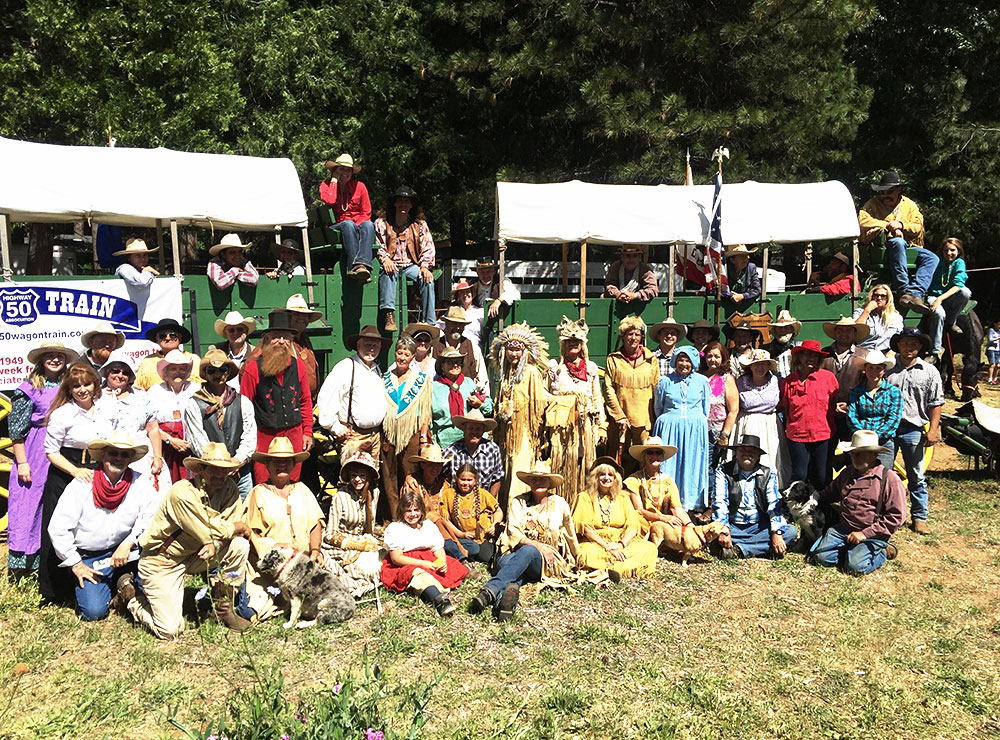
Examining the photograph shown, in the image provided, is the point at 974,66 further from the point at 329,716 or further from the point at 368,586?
the point at 329,716

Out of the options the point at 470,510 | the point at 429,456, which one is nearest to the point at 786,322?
the point at 470,510

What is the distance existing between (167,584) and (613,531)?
3.28 m

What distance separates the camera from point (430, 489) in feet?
23.4

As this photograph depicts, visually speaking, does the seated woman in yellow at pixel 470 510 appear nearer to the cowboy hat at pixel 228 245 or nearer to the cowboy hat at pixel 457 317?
the cowboy hat at pixel 457 317

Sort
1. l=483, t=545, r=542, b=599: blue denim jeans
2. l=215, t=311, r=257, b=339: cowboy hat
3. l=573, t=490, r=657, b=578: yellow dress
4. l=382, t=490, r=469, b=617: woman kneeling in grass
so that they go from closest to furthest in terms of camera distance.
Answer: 1. l=483, t=545, r=542, b=599: blue denim jeans
2. l=382, t=490, r=469, b=617: woman kneeling in grass
3. l=573, t=490, r=657, b=578: yellow dress
4. l=215, t=311, r=257, b=339: cowboy hat

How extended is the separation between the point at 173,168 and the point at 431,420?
12.7ft

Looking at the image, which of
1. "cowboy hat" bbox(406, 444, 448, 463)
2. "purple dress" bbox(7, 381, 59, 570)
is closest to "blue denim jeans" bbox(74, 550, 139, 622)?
"purple dress" bbox(7, 381, 59, 570)

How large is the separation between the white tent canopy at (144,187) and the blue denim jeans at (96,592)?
355 centimetres

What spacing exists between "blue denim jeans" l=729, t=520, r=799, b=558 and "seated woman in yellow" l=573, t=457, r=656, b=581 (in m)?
0.85

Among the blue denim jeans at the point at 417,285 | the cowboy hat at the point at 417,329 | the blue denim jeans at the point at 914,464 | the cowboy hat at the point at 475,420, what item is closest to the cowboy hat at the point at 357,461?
the cowboy hat at the point at 475,420

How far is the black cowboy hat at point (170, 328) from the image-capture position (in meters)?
7.51

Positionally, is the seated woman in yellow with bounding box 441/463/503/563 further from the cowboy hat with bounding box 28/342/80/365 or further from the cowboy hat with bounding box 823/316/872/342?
the cowboy hat with bounding box 823/316/872/342

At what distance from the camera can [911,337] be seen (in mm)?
8133

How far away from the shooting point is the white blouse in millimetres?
6492
